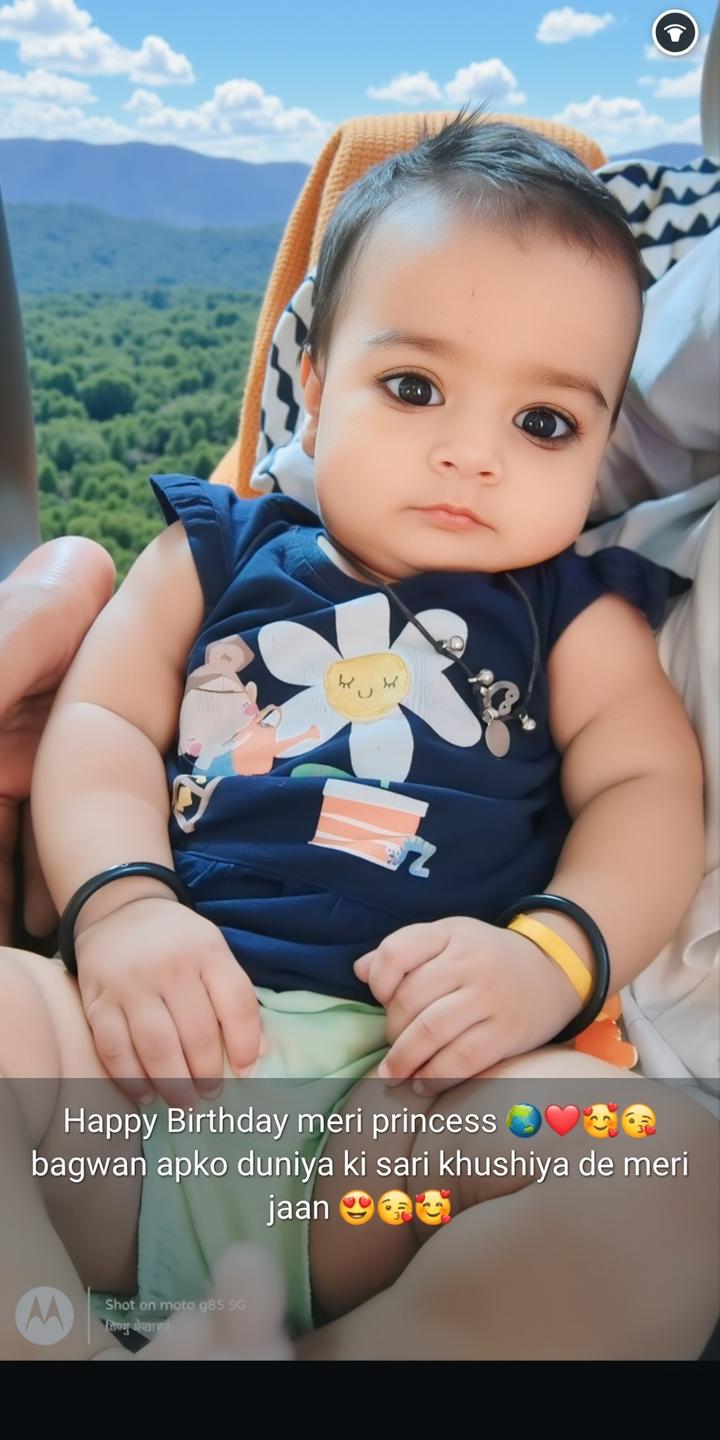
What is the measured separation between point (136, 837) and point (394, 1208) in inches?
8.5

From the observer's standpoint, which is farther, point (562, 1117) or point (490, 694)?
point (490, 694)

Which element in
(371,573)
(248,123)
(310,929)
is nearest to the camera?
(310,929)

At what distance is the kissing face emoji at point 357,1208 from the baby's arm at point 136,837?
0.25 ft

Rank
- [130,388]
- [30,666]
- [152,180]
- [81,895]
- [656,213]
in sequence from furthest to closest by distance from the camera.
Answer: [130,388]
[152,180]
[656,213]
[30,666]
[81,895]

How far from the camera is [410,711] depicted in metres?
0.66

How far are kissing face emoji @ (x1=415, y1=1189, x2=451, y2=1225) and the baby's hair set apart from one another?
1.40ft

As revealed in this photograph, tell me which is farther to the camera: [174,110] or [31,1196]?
[174,110]

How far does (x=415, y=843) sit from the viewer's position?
0.62m

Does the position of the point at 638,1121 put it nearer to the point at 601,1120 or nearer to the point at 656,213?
the point at 601,1120

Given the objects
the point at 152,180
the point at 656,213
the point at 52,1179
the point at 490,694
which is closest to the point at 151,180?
the point at 152,180

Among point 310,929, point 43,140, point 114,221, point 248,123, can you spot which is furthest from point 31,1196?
point 114,221

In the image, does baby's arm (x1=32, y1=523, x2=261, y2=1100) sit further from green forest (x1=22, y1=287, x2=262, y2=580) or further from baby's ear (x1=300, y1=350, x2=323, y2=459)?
green forest (x1=22, y1=287, x2=262, y2=580)

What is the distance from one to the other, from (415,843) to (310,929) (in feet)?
0.22

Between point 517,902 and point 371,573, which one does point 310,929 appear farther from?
point 371,573
